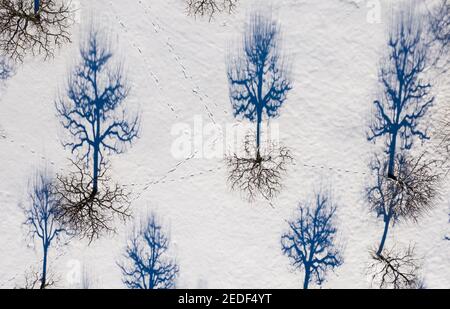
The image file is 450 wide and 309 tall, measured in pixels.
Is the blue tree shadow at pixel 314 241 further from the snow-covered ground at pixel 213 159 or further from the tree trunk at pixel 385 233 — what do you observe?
the tree trunk at pixel 385 233

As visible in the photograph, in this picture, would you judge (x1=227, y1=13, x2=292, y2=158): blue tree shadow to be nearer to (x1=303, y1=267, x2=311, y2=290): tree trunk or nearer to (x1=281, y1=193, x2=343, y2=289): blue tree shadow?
(x1=281, y1=193, x2=343, y2=289): blue tree shadow

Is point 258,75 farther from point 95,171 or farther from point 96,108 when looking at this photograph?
point 95,171

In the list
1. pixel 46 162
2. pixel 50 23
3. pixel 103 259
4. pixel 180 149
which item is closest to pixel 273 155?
pixel 180 149

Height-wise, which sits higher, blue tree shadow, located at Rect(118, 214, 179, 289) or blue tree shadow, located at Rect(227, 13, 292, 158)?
blue tree shadow, located at Rect(227, 13, 292, 158)

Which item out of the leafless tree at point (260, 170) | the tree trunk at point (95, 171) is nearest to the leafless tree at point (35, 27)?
the tree trunk at point (95, 171)

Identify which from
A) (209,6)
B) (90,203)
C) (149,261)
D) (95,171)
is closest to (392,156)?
(209,6)

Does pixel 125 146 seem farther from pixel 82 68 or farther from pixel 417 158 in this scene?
pixel 417 158

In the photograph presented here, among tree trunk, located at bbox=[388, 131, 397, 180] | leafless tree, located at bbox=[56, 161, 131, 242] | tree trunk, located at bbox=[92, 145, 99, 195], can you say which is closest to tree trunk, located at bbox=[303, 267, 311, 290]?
tree trunk, located at bbox=[388, 131, 397, 180]
